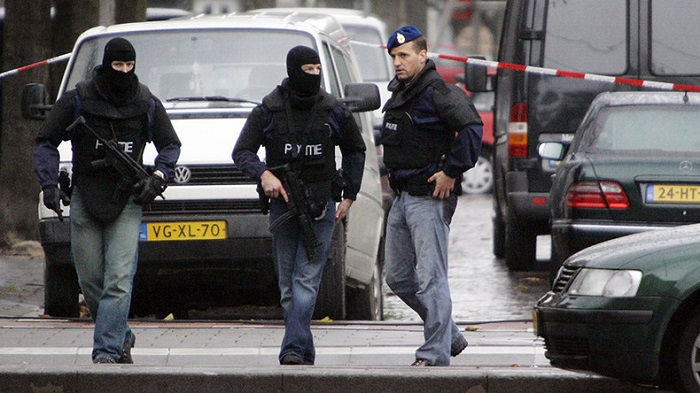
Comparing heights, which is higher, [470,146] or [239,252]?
[470,146]

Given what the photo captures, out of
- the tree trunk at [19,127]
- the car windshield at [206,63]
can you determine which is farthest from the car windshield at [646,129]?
the tree trunk at [19,127]

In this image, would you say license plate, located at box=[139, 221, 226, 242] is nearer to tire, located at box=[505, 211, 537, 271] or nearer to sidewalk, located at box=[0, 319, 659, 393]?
sidewalk, located at box=[0, 319, 659, 393]

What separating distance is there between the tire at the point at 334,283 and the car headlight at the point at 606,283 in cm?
298

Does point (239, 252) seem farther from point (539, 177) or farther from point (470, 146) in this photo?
point (539, 177)

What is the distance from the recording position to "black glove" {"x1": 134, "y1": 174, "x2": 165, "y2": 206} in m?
8.32

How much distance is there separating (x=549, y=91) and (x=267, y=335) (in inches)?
203

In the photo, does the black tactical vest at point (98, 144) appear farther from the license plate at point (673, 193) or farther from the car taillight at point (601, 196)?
the license plate at point (673, 193)

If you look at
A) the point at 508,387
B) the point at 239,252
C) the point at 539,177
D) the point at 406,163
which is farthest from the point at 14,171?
the point at 508,387

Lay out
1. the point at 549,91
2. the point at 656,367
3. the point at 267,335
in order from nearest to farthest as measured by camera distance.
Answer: the point at 656,367 < the point at 267,335 < the point at 549,91

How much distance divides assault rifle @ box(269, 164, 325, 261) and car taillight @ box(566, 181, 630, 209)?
3195 millimetres

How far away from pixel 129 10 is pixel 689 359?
11.6m

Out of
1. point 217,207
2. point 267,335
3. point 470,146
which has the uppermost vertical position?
point 470,146

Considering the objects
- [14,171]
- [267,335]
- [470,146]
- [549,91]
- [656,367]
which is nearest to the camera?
[656,367]

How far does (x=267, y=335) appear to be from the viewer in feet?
32.3
